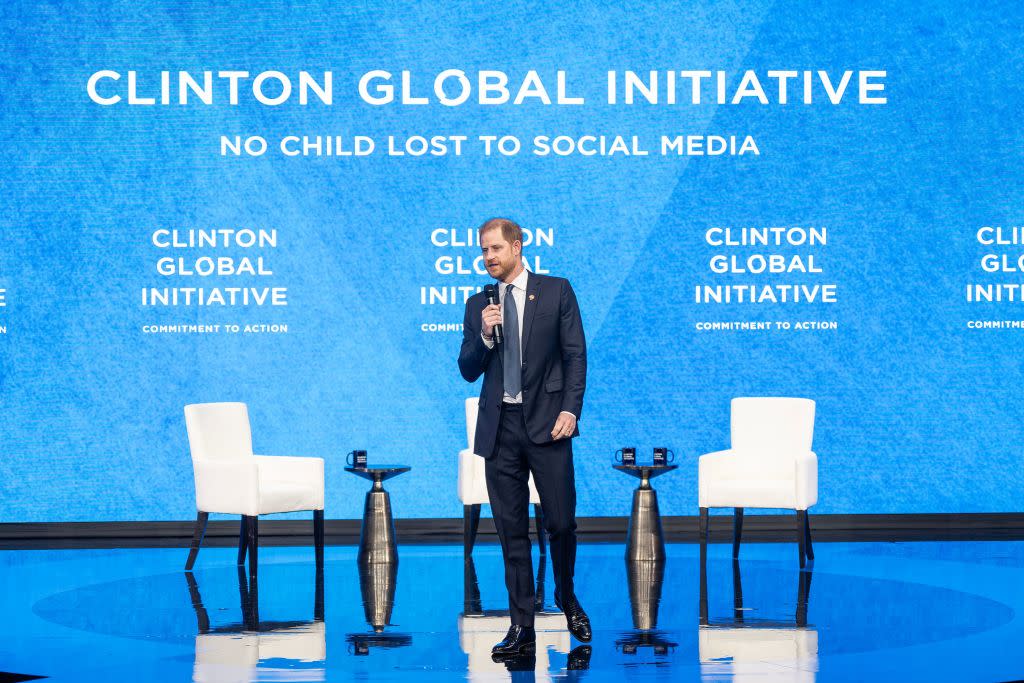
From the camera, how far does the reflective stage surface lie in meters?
3.85

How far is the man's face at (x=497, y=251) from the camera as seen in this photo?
3.72 meters

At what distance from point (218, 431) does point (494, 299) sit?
3180mm

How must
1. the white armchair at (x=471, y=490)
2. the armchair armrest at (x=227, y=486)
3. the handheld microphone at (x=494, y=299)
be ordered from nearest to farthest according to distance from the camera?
the handheld microphone at (x=494, y=299)
the armchair armrest at (x=227, y=486)
the white armchair at (x=471, y=490)

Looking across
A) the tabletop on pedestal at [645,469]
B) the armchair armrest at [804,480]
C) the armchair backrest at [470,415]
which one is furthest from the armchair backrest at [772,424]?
the armchair backrest at [470,415]

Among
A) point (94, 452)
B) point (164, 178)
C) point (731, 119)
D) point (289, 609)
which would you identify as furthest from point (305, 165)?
point (289, 609)

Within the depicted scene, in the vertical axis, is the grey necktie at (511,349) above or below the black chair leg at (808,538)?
above

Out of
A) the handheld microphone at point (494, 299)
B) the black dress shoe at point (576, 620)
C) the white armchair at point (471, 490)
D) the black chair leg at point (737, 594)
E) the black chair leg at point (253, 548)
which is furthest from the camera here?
the white armchair at point (471, 490)

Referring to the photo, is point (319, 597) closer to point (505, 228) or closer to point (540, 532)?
point (540, 532)

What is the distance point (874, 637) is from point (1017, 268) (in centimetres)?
380

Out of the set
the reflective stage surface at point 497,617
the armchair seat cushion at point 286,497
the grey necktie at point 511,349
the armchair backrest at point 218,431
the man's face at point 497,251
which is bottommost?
the reflective stage surface at point 497,617

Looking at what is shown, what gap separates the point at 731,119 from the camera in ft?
24.0

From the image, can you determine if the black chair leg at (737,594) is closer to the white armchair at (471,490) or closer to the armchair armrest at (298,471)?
the white armchair at (471,490)

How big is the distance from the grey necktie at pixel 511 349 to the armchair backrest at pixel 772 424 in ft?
9.49

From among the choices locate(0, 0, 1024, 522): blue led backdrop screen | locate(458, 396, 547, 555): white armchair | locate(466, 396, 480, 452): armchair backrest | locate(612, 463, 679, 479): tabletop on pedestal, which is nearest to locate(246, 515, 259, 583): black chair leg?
locate(458, 396, 547, 555): white armchair
